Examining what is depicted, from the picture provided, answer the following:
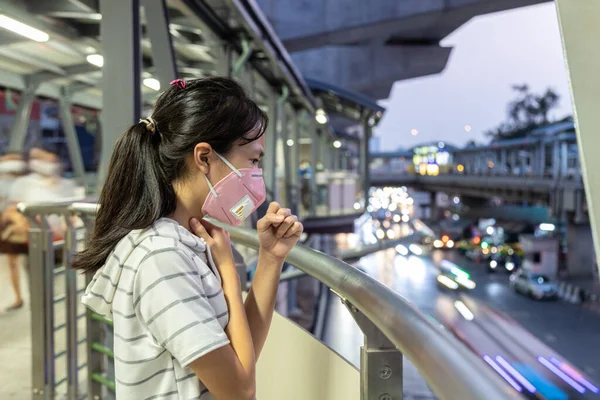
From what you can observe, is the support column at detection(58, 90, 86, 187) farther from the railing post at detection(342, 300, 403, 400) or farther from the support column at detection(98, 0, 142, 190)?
the railing post at detection(342, 300, 403, 400)

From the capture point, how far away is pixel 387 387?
3.47ft

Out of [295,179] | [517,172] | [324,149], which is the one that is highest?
[324,149]

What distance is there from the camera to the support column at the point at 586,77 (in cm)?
109

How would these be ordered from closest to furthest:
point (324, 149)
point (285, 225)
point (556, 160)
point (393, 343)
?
point (393, 343) < point (285, 225) < point (324, 149) < point (556, 160)

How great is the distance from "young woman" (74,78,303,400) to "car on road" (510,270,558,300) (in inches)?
1413

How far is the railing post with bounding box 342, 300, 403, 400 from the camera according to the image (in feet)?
3.47

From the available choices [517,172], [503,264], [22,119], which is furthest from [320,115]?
[503,264]

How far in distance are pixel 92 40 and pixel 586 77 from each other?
689 cm

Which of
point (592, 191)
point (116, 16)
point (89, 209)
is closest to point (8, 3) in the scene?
point (116, 16)

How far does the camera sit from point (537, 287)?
33.9 metres

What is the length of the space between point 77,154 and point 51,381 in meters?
11.0

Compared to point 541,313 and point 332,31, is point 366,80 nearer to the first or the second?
point 332,31

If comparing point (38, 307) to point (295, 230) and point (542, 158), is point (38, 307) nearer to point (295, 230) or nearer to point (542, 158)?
point (295, 230)

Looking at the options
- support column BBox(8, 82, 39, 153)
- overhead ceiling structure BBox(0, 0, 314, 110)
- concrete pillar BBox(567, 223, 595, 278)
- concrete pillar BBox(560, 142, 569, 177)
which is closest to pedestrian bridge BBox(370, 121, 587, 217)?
concrete pillar BBox(560, 142, 569, 177)
